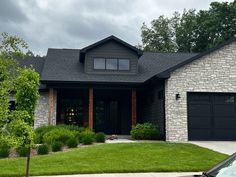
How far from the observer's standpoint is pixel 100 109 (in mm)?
22953

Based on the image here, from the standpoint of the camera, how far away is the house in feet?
54.8

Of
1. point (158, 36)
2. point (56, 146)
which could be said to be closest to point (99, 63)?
point (56, 146)

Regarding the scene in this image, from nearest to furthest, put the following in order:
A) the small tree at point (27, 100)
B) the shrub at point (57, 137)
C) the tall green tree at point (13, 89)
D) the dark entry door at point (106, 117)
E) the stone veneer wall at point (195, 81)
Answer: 1. the tall green tree at point (13, 89)
2. the small tree at point (27, 100)
3. the shrub at point (57, 137)
4. the stone veneer wall at point (195, 81)
5. the dark entry door at point (106, 117)

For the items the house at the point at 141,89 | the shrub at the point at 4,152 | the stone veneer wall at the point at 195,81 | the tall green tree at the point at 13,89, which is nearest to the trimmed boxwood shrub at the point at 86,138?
the shrub at the point at 4,152

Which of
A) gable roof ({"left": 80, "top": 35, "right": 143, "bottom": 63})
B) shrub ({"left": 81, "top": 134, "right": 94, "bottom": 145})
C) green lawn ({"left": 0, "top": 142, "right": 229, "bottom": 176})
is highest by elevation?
gable roof ({"left": 80, "top": 35, "right": 143, "bottom": 63})

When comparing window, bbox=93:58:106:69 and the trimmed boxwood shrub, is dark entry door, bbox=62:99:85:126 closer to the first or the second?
window, bbox=93:58:106:69

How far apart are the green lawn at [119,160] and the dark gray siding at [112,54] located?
332 inches

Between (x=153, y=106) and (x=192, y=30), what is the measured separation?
27.2m

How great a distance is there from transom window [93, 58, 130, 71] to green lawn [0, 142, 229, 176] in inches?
336

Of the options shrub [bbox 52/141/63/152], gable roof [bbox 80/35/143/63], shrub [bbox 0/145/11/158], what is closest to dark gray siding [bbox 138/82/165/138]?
gable roof [bbox 80/35/143/63]

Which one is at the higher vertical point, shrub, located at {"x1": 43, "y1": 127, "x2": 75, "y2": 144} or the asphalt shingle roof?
the asphalt shingle roof

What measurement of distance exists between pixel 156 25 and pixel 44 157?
1491 inches

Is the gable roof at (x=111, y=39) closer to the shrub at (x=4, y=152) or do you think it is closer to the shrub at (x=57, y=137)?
the shrub at (x=57, y=137)

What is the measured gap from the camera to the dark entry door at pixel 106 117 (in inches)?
901
